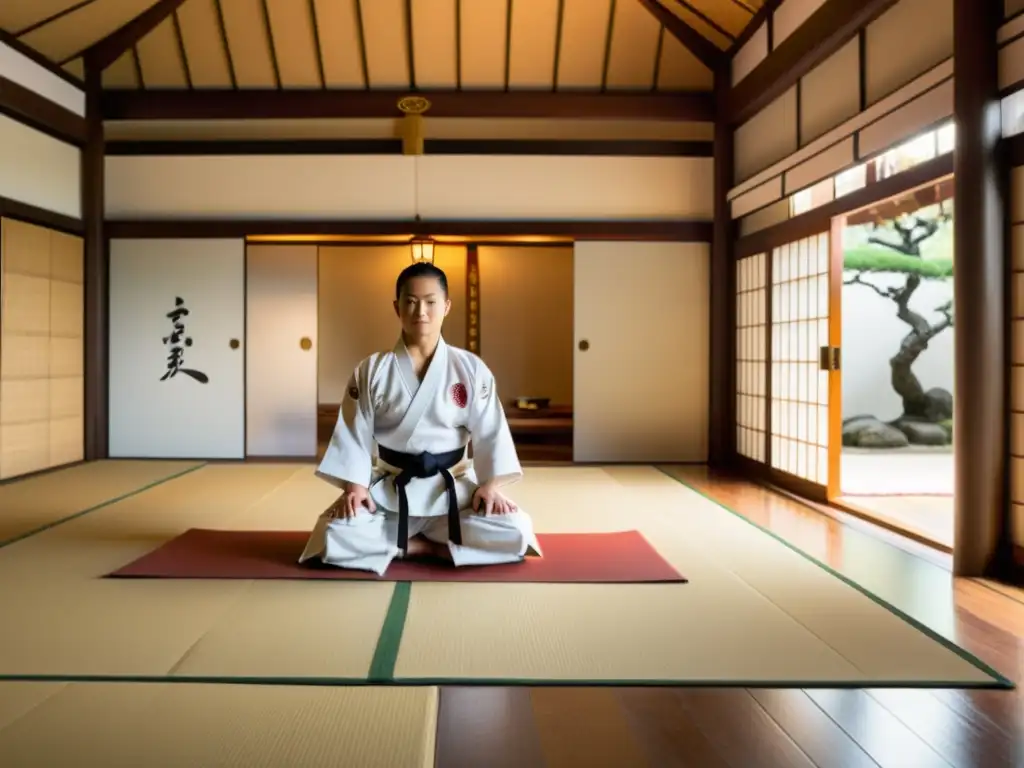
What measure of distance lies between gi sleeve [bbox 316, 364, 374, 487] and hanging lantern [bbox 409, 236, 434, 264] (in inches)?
138

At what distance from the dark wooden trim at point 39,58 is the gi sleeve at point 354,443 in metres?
3.97

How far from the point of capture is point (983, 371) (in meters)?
3.03

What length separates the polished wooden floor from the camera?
1601 millimetres

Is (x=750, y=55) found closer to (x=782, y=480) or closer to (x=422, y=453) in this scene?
(x=782, y=480)

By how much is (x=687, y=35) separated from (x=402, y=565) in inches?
187

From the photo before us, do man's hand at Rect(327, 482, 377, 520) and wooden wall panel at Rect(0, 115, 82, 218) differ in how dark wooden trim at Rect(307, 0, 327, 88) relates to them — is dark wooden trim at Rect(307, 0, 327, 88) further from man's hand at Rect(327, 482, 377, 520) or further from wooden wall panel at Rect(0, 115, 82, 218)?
man's hand at Rect(327, 482, 377, 520)

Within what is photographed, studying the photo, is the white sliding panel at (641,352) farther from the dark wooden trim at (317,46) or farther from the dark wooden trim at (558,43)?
the dark wooden trim at (317,46)

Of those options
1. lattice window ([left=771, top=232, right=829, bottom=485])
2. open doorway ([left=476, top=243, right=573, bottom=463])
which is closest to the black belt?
lattice window ([left=771, top=232, right=829, bottom=485])

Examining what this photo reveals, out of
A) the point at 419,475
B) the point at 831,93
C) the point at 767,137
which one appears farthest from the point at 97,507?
the point at 767,137

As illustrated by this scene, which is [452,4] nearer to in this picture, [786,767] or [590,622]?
[590,622]

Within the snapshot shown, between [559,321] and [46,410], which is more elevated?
[559,321]

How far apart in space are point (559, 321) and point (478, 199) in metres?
3.01

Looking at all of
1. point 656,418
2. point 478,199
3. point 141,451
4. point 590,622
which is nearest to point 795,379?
point 656,418

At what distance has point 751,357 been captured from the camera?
5.98 m
